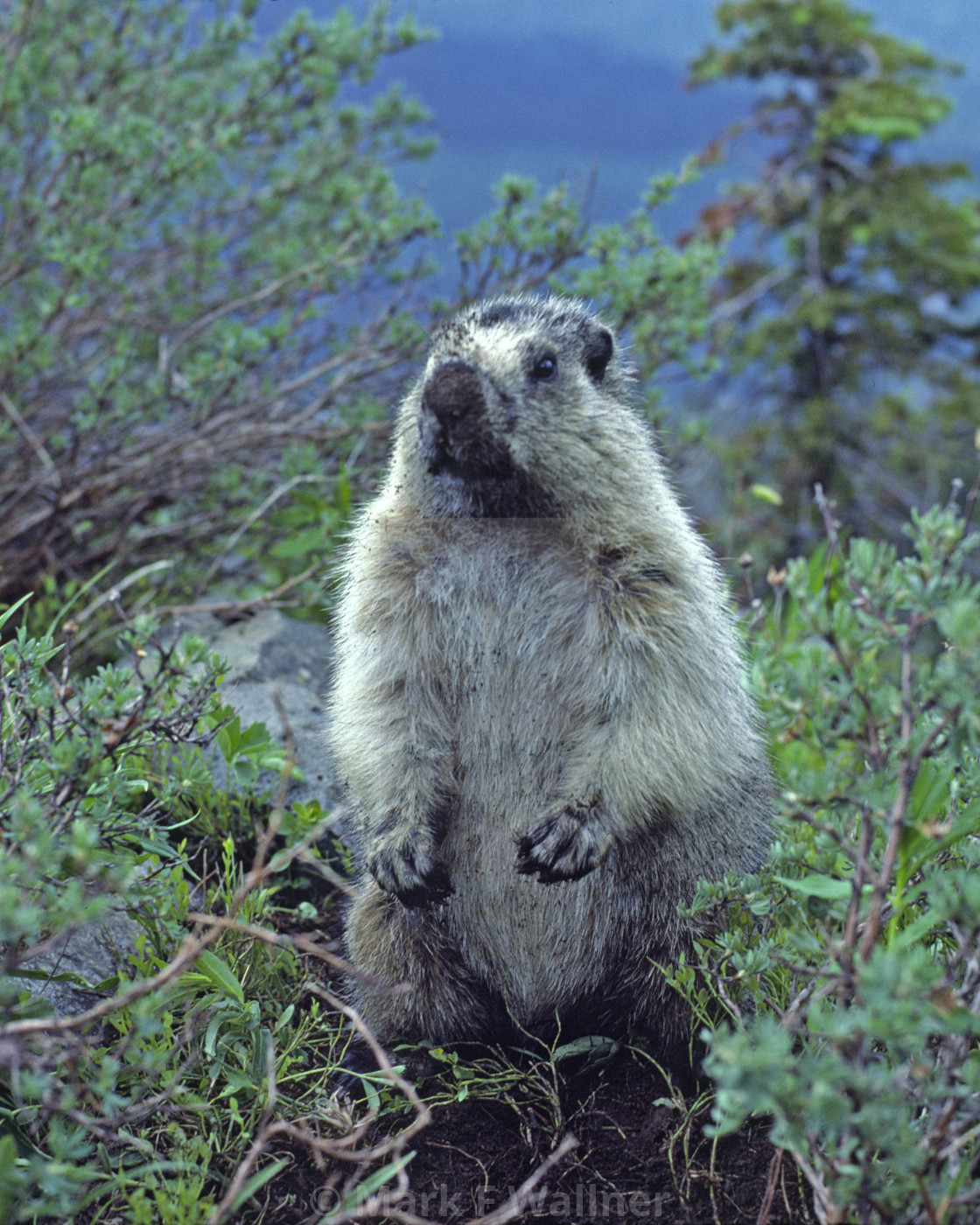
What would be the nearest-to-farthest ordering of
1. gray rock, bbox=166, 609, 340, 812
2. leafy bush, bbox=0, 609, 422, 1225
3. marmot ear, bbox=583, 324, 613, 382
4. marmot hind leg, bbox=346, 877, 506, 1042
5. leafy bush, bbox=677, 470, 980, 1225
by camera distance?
leafy bush, bbox=677, 470, 980, 1225 → leafy bush, bbox=0, 609, 422, 1225 → marmot hind leg, bbox=346, 877, 506, 1042 → marmot ear, bbox=583, 324, 613, 382 → gray rock, bbox=166, 609, 340, 812

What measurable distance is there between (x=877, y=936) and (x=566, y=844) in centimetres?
89

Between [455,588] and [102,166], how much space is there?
3.52m

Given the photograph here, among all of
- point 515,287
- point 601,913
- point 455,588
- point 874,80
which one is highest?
point 874,80

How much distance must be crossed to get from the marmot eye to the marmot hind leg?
1.61 metres

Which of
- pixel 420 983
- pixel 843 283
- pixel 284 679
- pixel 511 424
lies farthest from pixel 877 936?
pixel 843 283

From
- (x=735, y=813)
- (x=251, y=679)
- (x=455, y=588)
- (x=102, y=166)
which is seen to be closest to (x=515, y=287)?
(x=102, y=166)

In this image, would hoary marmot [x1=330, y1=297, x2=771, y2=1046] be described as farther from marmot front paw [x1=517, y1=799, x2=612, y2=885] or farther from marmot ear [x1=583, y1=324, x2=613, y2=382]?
marmot ear [x1=583, y1=324, x2=613, y2=382]

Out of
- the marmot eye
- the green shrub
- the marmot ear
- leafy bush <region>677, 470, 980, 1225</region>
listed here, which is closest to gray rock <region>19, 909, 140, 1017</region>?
the green shrub

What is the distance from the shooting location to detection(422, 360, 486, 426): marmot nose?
2979mm

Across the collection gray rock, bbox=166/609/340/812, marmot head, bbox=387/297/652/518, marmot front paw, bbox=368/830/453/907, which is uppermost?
marmot head, bbox=387/297/652/518

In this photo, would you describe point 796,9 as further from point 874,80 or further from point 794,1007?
point 794,1007

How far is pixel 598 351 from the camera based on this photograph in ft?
11.4

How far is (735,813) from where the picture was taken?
3227 mm

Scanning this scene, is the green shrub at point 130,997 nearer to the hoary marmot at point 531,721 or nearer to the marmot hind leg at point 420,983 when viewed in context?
the marmot hind leg at point 420,983
